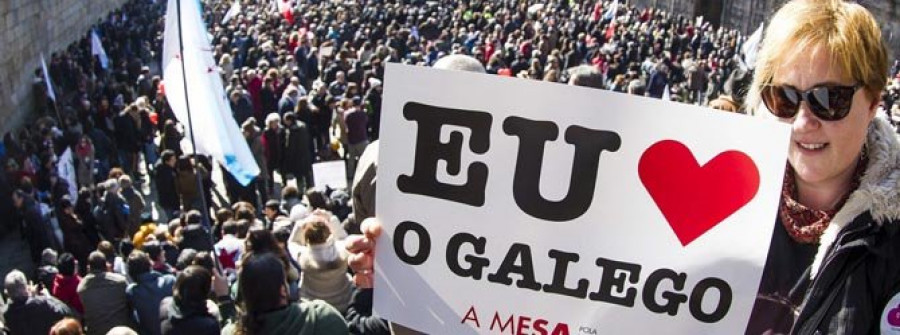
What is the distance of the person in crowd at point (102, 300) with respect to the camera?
17.7 ft

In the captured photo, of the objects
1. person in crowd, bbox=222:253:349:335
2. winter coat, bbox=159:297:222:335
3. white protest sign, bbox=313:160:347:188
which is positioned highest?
person in crowd, bbox=222:253:349:335

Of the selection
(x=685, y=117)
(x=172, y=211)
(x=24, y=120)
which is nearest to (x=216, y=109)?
(x=172, y=211)

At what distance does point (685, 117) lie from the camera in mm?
1909

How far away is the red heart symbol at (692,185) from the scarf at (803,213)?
141 millimetres

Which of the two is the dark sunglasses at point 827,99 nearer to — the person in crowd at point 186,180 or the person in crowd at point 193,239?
the person in crowd at point 193,239

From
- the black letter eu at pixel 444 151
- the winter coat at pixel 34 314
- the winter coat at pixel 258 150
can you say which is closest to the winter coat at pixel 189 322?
the winter coat at pixel 34 314

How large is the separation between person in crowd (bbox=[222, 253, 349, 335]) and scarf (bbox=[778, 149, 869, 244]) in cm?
170

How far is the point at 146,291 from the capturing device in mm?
5223

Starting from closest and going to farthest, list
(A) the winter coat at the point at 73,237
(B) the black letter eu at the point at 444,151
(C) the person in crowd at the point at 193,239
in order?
1. (B) the black letter eu at the point at 444,151
2. (C) the person in crowd at the point at 193,239
3. (A) the winter coat at the point at 73,237

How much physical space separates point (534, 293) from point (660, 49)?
1690 cm

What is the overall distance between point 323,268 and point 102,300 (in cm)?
169

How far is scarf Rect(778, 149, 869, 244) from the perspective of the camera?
6.29 feet

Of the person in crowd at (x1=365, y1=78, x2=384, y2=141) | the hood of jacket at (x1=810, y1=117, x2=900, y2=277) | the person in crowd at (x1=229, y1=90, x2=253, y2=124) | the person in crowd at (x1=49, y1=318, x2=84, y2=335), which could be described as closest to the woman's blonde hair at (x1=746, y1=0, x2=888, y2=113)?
the hood of jacket at (x1=810, y1=117, x2=900, y2=277)

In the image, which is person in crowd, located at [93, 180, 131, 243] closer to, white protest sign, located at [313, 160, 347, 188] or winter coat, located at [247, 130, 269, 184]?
winter coat, located at [247, 130, 269, 184]
